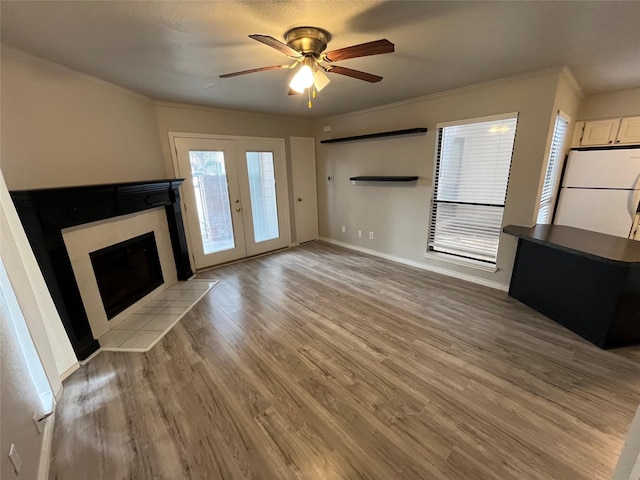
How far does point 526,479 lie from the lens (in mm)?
1302

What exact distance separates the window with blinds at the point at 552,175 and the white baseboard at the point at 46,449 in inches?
185

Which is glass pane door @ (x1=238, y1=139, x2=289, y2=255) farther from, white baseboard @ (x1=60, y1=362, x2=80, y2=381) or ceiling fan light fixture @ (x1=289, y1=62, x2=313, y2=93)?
white baseboard @ (x1=60, y1=362, x2=80, y2=381)

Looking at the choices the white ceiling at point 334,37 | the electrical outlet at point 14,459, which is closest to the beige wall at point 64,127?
the white ceiling at point 334,37

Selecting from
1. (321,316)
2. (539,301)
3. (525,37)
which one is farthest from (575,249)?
(321,316)

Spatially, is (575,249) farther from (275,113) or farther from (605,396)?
(275,113)

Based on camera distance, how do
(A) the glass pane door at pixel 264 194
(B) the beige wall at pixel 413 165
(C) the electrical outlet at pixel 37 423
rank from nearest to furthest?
(C) the electrical outlet at pixel 37 423 < (B) the beige wall at pixel 413 165 < (A) the glass pane door at pixel 264 194

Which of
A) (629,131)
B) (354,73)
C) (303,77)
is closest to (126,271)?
(303,77)

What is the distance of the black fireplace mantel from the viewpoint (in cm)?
190

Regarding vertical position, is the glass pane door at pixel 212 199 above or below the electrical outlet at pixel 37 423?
above

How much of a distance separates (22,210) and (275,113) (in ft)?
11.2

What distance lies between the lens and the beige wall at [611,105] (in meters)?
3.27

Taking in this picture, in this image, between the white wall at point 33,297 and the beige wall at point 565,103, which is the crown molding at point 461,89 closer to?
the beige wall at point 565,103

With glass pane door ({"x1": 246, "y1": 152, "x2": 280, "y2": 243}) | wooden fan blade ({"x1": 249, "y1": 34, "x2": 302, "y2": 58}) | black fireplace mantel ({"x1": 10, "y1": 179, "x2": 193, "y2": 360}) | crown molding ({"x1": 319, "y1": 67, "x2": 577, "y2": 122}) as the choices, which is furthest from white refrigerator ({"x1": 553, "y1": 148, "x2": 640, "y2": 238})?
black fireplace mantel ({"x1": 10, "y1": 179, "x2": 193, "y2": 360})

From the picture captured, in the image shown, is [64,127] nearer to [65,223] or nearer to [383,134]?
[65,223]
